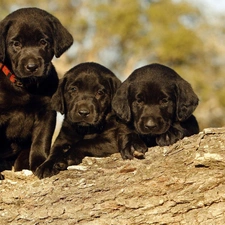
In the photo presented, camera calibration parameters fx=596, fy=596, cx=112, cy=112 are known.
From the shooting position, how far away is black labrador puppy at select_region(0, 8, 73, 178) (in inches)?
233

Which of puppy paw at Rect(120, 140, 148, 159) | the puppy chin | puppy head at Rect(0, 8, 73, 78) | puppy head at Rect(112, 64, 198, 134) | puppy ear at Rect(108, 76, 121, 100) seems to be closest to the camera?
puppy paw at Rect(120, 140, 148, 159)

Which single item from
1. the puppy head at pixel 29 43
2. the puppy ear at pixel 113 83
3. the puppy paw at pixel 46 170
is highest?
the puppy head at pixel 29 43

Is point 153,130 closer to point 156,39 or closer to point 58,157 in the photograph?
point 58,157

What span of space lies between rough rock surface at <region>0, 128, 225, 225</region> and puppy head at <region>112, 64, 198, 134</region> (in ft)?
1.81

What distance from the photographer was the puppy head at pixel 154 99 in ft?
18.7

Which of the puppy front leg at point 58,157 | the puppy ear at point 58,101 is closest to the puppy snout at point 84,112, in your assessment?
the puppy ear at point 58,101

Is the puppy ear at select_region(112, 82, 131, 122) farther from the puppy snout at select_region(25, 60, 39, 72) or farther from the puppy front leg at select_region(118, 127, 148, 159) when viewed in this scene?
the puppy snout at select_region(25, 60, 39, 72)

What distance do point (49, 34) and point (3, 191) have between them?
1723 millimetres

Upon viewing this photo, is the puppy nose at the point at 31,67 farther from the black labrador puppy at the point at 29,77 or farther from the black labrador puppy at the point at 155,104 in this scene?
the black labrador puppy at the point at 155,104

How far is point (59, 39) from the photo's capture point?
620cm

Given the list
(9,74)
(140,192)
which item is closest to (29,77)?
(9,74)

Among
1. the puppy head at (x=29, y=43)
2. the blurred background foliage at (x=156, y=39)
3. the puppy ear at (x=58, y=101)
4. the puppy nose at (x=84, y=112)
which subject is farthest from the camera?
the blurred background foliage at (x=156, y=39)

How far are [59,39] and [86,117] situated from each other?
0.90 m

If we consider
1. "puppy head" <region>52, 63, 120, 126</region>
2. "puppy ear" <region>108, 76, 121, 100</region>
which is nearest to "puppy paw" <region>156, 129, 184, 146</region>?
"puppy head" <region>52, 63, 120, 126</region>
